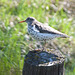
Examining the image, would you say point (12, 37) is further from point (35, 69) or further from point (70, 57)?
point (35, 69)

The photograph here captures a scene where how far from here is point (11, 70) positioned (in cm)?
418

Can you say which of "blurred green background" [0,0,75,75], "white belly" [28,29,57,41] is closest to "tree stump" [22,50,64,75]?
"white belly" [28,29,57,41]

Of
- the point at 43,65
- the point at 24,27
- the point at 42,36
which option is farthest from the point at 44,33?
the point at 24,27

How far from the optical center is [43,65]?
2.50 meters

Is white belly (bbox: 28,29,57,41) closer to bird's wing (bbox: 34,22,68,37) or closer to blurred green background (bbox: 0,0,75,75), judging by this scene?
bird's wing (bbox: 34,22,68,37)

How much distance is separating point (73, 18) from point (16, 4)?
1759mm

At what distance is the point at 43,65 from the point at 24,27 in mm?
2919

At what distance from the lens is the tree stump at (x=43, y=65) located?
8.07ft

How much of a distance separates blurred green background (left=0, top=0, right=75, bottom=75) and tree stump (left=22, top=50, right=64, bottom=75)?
4.69 feet

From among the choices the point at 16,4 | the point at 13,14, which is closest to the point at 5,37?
the point at 13,14

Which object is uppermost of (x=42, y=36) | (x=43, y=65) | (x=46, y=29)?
(x=46, y=29)

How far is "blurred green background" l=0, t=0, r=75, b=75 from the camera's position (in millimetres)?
4258

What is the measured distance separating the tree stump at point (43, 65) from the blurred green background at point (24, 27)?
4.69ft

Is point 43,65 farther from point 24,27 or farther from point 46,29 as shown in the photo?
point 24,27
